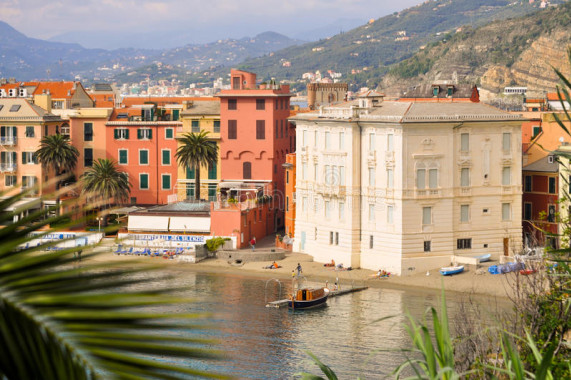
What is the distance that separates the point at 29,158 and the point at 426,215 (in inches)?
1219

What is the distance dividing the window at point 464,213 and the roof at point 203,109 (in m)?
23.5

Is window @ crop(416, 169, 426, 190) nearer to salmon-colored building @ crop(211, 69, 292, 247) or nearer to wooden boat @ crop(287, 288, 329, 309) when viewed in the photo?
wooden boat @ crop(287, 288, 329, 309)

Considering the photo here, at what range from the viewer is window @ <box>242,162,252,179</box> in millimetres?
73562

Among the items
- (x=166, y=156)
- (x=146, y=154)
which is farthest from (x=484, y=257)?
(x=146, y=154)

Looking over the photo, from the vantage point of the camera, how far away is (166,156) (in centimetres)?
7725

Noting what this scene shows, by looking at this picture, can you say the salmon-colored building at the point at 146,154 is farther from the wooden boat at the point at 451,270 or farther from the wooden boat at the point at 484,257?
the wooden boat at the point at 451,270

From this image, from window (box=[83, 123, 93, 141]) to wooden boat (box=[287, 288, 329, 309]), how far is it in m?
32.1

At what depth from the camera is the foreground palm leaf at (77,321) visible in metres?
4.77

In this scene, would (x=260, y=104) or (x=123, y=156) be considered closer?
(x=260, y=104)

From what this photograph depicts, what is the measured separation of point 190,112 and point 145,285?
2766 inches

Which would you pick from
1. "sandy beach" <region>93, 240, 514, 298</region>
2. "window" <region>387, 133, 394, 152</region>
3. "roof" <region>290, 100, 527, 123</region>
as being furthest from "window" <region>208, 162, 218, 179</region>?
"window" <region>387, 133, 394, 152</region>

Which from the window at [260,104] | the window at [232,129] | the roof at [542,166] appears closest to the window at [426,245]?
the roof at [542,166]

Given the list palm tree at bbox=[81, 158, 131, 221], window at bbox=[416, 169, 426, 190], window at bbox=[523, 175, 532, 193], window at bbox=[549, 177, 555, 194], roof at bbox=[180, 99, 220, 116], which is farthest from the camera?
roof at bbox=[180, 99, 220, 116]

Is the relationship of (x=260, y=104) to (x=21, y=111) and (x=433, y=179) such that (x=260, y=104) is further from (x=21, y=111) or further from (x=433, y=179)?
(x=433, y=179)
